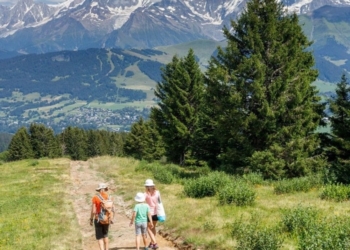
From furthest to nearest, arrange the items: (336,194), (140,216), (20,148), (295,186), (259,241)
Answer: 1. (20,148)
2. (295,186)
3. (336,194)
4. (140,216)
5. (259,241)

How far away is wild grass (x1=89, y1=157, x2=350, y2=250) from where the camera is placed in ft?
31.2

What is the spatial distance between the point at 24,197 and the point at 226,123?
51.3 ft

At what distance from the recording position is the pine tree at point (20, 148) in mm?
99125

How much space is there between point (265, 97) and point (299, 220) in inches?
646

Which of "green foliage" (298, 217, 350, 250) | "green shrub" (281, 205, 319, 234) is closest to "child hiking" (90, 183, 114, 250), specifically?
"green shrub" (281, 205, 319, 234)

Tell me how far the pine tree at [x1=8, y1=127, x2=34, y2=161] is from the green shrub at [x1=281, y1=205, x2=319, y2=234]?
9720cm

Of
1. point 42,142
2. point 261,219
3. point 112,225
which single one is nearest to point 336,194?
point 261,219

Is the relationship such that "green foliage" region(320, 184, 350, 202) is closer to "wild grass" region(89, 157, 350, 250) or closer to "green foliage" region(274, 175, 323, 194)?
"wild grass" region(89, 157, 350, 250)

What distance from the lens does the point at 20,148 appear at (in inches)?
3925

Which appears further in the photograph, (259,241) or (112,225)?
(112,225)

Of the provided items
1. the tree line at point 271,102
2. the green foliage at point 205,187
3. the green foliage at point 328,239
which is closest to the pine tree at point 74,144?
the tree line at point 271,102

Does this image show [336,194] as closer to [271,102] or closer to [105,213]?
[105,213]

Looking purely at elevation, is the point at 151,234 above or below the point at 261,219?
below

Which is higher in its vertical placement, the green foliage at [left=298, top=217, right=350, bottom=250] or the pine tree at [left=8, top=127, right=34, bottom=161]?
the green foliage at [left=298, top=217, right=350, bottom=250]
